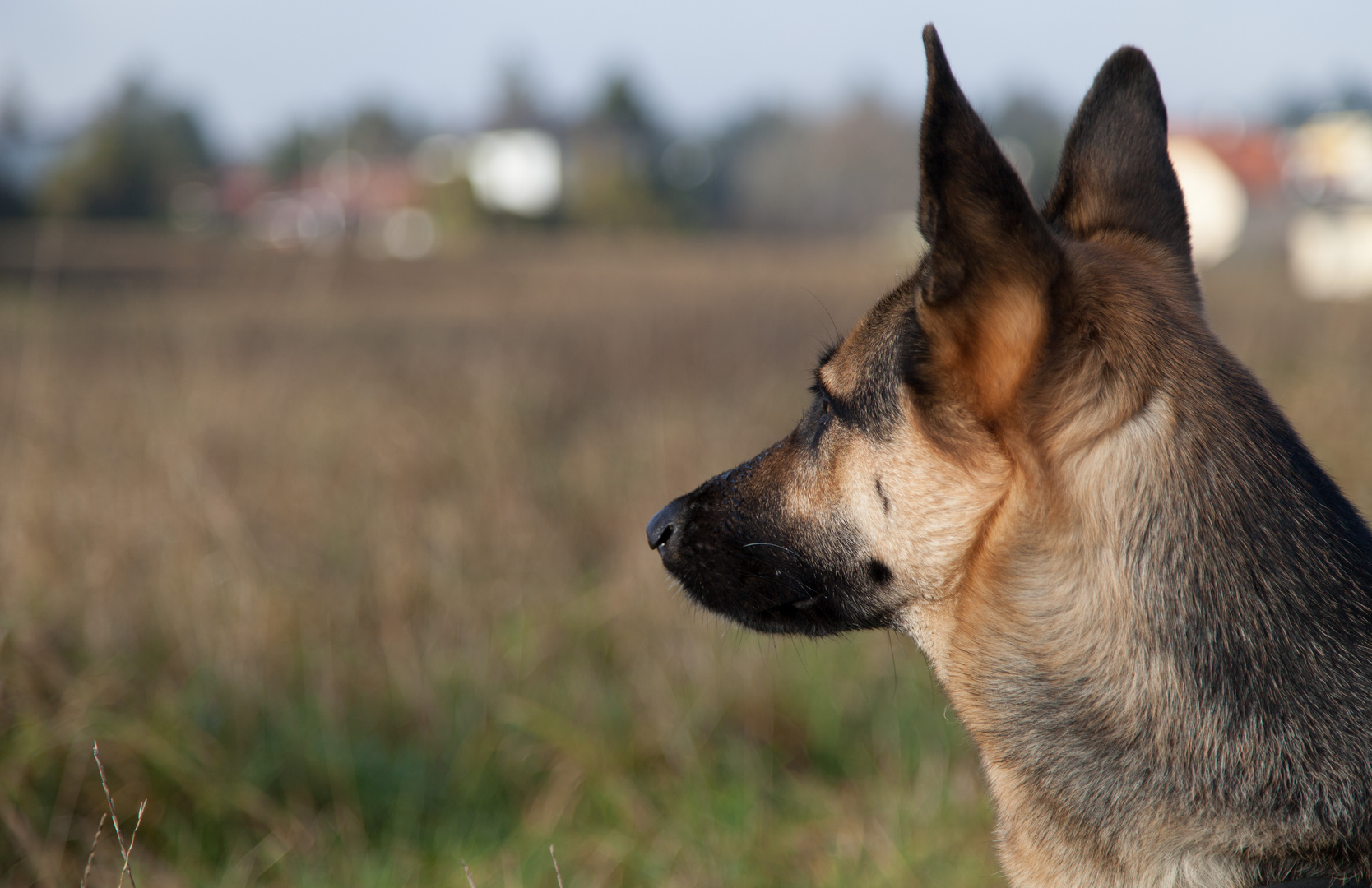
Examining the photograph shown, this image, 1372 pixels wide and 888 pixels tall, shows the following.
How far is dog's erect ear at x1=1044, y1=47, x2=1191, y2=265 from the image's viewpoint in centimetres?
226

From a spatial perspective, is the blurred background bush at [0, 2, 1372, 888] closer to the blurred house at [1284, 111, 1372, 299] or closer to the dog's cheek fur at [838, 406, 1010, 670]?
the dog's cheek fur at [838, 406, 1010, 670]

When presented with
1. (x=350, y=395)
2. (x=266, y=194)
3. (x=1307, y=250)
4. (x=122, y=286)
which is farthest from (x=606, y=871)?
(x=266, y=194)

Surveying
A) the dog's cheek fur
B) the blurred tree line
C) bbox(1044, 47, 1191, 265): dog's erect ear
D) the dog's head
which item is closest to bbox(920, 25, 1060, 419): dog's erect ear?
the dog's head

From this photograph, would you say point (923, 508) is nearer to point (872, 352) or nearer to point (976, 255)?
point (872, 352)

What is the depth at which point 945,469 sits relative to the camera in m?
1.99

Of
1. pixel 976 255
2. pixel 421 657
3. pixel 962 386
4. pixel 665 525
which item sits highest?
pixel 976 255

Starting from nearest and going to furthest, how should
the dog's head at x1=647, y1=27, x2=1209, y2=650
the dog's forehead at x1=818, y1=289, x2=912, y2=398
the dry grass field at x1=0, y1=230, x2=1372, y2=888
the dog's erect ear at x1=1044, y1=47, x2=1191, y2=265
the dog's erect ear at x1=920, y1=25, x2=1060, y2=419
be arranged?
the dog's erect ear at x1=920, y1=25, x2=1060, y2=419, the dog's head at x1=647, y1=27, x2=1209, y2=650, the dog's forehead at x1=818, y1=289, x2=912, y2=398, the dog's erect ear at x1=1044, y1=47, x2=1191, y2=265, the dry grass field at x1=0, y1=230, x2=1372, y2=888

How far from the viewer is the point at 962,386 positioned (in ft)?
6.32

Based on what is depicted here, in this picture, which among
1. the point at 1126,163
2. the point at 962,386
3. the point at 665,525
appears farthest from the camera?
the point at 665,525

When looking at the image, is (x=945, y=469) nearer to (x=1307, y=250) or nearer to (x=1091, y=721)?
(x=1091, y=721)

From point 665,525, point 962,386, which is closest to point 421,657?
point 665,525

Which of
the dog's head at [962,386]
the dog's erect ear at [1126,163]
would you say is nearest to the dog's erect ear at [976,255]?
the dog's head at [962,386]

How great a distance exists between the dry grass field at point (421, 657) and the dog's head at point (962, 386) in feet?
4.73

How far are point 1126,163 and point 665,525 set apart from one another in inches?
53.1
